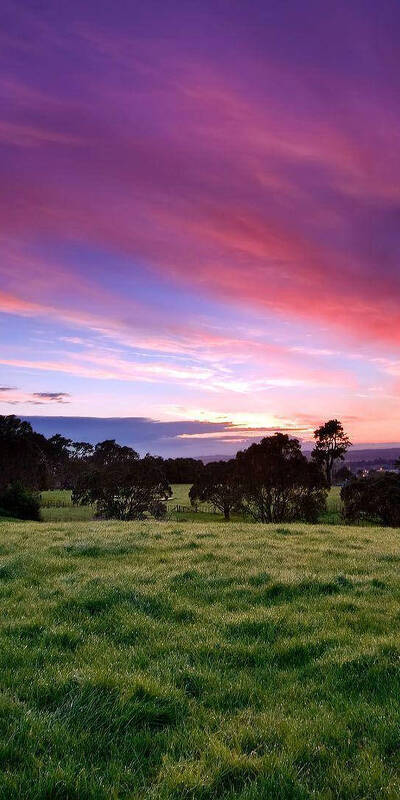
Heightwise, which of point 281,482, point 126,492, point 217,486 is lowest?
point 217,486

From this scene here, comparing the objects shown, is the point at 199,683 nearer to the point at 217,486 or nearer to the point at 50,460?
the point at 217,486

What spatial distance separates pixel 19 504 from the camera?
72.8m

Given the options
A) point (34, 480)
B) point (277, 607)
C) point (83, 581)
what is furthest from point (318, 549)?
point (34, 480)

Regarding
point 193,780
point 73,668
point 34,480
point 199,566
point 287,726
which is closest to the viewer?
point 193,780

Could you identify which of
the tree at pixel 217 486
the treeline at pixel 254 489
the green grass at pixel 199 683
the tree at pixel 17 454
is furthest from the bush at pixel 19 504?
the green grass at pixel 199 683

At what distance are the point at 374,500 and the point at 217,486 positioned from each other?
74.2ft

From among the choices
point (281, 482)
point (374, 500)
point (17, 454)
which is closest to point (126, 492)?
point (281, 482)

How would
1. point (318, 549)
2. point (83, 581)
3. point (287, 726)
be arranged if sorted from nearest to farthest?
point (287, 726), point (83, 581), point (318, 549)

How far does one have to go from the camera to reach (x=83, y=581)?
1262 cm

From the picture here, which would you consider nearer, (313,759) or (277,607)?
(313,759)

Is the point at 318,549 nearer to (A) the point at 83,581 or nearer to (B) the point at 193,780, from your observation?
(A) the point at 83,581

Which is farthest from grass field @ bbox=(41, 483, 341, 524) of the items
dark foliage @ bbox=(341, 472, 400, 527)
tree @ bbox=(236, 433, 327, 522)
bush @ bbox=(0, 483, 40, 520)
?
tree @ bbox=(236, 433, 327, 522)

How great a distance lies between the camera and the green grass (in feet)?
17.0

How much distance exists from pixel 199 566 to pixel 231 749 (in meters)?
8.94
